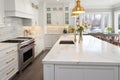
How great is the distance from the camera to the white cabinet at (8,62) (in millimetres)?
3273

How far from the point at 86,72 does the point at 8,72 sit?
2241 millimetres

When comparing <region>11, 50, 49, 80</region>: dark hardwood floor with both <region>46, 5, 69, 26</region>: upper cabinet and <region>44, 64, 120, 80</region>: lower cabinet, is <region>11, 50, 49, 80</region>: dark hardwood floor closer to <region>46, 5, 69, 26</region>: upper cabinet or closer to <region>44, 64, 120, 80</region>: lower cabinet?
<region>44, 64, 120, 80</region>: lower cabinet

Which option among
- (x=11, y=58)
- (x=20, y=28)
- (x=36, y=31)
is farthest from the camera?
(x=36, y=31)

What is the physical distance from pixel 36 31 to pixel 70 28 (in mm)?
1929

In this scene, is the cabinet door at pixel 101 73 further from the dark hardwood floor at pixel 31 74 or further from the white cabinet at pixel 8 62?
the dark hardwood floor at pixel 31 74

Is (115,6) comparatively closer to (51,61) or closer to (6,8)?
(6,8)

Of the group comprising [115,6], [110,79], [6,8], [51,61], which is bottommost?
[110,79]

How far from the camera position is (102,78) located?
1.94 meters

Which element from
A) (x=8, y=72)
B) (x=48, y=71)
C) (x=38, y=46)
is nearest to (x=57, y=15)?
(x=38, y=46)

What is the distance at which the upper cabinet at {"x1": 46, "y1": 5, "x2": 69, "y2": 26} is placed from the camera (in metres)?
8.74

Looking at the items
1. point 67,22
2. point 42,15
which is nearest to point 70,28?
point 67,22

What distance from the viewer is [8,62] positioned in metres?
3.56

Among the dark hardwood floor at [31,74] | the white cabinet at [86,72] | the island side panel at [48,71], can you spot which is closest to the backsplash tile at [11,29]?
the dark hardwood floor at [31,74]

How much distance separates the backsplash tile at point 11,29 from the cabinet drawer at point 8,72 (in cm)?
100
